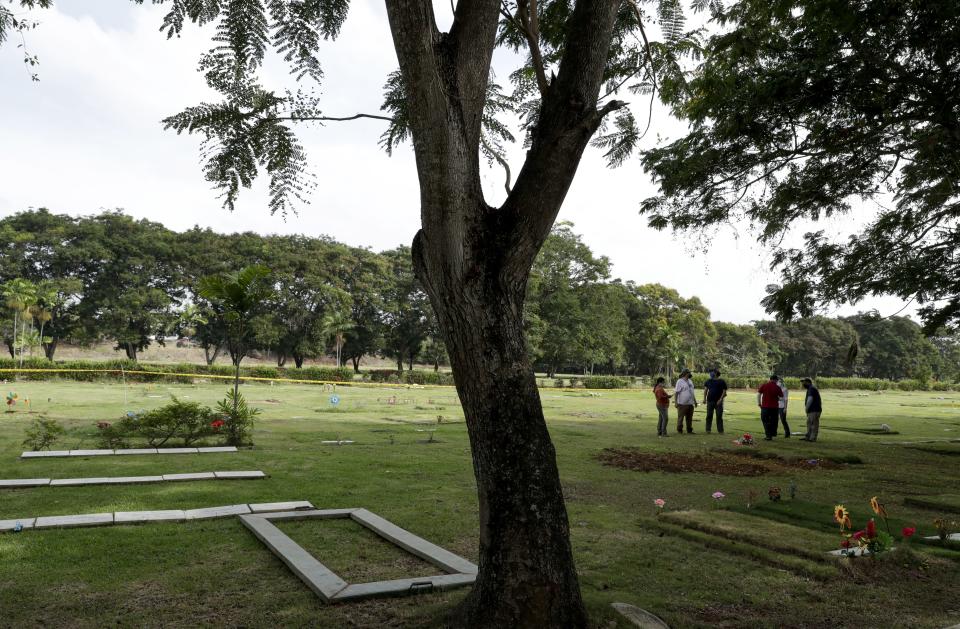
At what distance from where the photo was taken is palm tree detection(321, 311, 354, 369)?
163 feet

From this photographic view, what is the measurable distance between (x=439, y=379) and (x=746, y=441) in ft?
107

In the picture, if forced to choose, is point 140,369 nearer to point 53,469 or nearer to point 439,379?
point 439,379

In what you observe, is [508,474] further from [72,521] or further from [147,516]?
[72,521]

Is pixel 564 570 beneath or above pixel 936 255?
beneath

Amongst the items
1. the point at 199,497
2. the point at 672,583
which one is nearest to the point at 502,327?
the point at 672,583

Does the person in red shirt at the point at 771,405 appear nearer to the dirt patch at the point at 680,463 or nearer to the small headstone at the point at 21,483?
the dirt patch at the point at 680,463

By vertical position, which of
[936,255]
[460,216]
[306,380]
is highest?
[936,255]

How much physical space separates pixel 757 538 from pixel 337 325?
47.2 meters

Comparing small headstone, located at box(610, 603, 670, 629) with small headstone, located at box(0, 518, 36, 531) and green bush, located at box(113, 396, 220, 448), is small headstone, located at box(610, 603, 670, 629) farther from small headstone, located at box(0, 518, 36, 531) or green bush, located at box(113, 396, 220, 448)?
green bush, located at box(113, 396, 220, 448)

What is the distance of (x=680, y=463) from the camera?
1084cm

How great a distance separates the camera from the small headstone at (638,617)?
356cm

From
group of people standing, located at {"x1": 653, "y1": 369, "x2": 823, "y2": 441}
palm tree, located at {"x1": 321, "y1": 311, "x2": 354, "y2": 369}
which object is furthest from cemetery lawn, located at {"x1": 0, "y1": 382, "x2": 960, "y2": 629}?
palm tree, located at {"x1": 321, "y1": 311, "x2": 354, "y2": 369}

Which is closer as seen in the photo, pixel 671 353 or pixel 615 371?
pixel 671 353

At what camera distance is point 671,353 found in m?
64.6
